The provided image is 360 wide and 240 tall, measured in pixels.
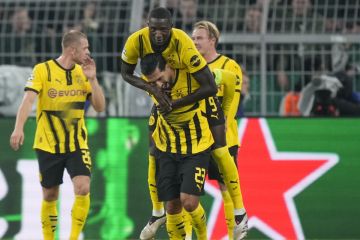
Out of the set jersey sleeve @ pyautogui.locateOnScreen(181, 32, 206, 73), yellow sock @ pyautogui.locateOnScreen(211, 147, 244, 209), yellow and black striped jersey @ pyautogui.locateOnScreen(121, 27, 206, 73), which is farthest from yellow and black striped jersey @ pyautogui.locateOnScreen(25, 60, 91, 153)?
jersey sleeve @ pyautogui.locateOnScreen(181, 32, 206, 73)

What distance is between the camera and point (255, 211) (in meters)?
14.1

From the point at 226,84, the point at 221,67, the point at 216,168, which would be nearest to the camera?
the point at 226,84

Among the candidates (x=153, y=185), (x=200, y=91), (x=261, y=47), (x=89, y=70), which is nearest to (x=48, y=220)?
(x=153, y=185)

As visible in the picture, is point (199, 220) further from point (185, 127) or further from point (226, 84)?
point (226, 84)

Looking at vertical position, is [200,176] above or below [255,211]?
above

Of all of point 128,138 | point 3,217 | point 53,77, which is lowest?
point 3,217

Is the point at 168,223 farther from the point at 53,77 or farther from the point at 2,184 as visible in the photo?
the point at 2,184

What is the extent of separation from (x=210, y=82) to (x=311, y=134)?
3244mm

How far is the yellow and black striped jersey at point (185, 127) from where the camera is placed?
1123 cm

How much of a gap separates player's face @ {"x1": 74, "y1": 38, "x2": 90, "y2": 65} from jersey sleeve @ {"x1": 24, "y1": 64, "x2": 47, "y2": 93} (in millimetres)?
329

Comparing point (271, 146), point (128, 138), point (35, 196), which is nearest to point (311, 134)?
point (271, 146)

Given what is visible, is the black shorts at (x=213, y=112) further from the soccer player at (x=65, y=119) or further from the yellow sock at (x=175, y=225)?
the soccer player at (x=65, y=119)

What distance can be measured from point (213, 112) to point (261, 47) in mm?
3242

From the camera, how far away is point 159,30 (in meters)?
10.8
